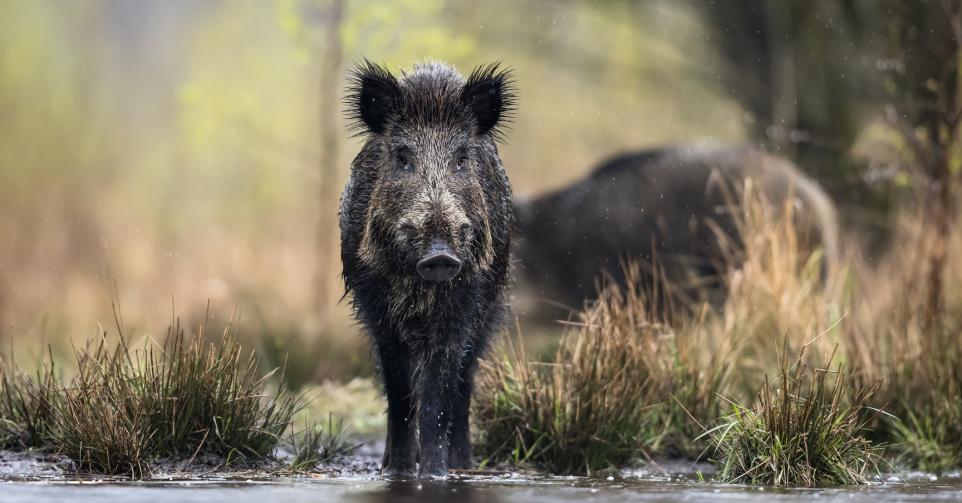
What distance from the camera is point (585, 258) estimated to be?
10094 millimetres

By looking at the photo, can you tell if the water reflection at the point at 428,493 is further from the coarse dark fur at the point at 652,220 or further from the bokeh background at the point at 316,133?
the coarse dark fur at the point at 652,220

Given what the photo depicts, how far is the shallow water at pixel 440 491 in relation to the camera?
480 centimetres

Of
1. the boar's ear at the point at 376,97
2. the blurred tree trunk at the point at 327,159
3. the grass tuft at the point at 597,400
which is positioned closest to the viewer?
the boar's ear at the point at 376,97

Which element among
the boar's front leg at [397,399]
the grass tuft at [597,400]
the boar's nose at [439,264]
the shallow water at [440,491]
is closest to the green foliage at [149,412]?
the shallow water at [440,491]

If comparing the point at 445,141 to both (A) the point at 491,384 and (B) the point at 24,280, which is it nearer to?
(A) the point at 491,384

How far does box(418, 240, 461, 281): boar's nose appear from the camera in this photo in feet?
18.0

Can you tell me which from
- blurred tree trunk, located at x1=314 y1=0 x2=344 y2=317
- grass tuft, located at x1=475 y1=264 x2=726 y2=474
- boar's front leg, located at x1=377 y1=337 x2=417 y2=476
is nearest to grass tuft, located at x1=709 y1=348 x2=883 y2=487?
grass tuft, located at x1=475 y1=264 x2=726 y2=474

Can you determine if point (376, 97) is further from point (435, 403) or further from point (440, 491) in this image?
point (440, 491)

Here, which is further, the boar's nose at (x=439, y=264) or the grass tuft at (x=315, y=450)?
the grass tuft at (x=315, y=450)

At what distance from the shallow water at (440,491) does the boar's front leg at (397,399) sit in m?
0.53

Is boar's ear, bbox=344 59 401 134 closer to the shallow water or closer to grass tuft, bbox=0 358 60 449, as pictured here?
the shallow water

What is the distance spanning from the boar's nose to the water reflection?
0.80m

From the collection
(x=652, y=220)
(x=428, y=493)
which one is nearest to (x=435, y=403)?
(x=428, y=493)

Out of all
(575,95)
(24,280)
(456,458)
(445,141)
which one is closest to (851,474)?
(456,458)
